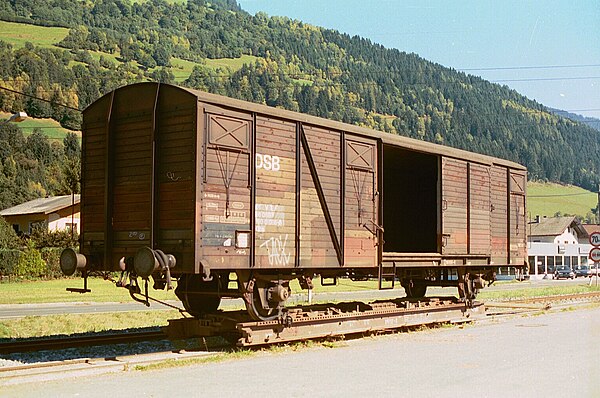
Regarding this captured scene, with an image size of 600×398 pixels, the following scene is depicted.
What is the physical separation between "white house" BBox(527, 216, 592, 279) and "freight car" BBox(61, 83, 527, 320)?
64.5m

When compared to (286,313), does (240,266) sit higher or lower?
higher

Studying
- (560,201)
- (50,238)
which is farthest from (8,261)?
(560,201)

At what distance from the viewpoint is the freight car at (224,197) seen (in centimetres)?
1262

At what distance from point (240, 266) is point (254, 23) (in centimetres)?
18303

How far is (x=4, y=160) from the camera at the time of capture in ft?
369

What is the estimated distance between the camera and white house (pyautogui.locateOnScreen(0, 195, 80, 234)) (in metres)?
61.2

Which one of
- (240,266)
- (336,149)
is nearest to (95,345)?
(240,266)

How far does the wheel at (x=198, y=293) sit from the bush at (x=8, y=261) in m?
33.9

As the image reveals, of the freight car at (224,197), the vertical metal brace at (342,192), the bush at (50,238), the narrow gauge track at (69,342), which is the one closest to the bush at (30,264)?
the bush at (50,238)

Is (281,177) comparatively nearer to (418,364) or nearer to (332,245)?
(332,245)

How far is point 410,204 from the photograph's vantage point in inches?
883

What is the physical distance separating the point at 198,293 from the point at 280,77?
158 m

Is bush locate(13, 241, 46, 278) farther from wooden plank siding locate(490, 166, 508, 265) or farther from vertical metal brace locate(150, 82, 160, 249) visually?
vertical metal brace locate(150, 82, 160, 249)

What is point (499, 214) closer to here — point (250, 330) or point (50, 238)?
point (250, 330)
